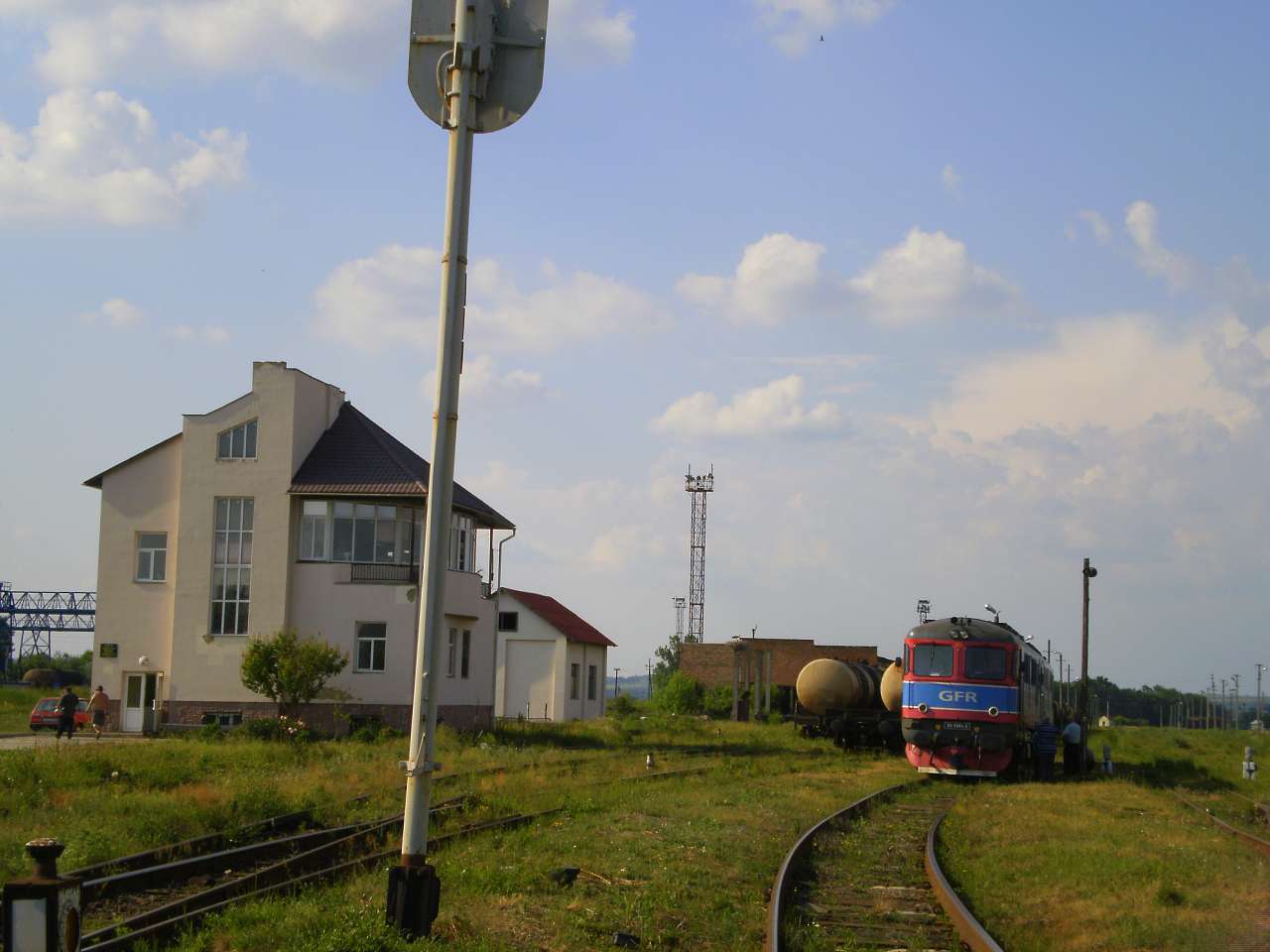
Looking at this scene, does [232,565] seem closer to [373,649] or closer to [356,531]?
[356,531]

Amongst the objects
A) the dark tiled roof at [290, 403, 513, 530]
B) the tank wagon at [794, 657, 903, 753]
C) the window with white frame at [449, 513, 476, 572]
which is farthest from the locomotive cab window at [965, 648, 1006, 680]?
the window with white frame at [449, 513, 476, 572]

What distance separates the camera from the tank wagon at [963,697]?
2489 centimetres

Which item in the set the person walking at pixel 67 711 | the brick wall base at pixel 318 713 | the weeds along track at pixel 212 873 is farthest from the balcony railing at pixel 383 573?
the weeds along track at pixel 212 873

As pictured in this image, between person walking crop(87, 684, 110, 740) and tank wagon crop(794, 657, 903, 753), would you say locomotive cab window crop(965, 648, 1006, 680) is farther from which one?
person walking crop(87, 684, 110, 740)

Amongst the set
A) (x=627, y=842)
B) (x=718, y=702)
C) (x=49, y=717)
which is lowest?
(x=718, y=702)

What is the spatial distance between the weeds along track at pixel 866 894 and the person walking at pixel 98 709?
75.3ft

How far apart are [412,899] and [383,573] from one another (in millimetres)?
28045

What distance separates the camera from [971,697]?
25.0 metres

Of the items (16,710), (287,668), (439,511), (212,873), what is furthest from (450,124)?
(16,710)

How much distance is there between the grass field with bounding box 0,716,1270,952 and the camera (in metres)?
9.73

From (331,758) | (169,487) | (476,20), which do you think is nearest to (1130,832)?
(476,20)

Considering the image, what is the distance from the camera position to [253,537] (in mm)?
35406

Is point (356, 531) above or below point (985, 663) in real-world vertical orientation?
above

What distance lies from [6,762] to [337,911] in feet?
41.8
